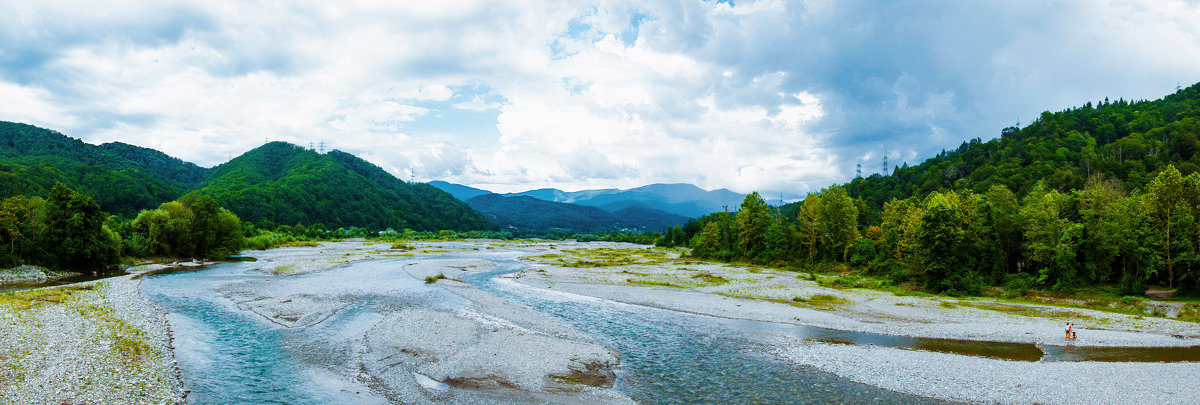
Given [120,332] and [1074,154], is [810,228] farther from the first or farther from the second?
[1074,154]

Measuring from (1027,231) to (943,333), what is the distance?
26845mm

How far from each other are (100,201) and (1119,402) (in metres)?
190

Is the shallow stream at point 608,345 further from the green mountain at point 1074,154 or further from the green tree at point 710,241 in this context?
the green mountain at point 1074,154

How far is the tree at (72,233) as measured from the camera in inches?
2135

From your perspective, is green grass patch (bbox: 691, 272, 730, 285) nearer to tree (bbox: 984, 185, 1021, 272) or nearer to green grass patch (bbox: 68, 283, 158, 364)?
tree (bbox: 984, 185, 1021, 272)

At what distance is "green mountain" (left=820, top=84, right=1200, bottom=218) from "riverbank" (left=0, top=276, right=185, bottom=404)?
316 ft

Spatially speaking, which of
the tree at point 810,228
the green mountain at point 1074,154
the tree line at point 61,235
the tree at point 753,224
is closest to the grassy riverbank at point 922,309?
the tree at point 810,228

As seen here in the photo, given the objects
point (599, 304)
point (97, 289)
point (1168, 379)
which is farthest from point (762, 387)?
point (97, 289)

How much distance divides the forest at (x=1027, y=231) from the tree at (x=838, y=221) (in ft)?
0.49

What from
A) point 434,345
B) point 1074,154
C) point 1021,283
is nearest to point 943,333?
point 1021,283

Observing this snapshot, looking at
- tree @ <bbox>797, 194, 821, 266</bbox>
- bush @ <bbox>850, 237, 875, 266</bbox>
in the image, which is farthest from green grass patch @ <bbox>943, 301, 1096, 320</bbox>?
tree @ <bbox>797, 194, 821, 266</bbox>

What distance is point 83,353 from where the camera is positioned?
20.5 metres

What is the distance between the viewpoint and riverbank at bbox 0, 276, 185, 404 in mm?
16047

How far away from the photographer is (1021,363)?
23.0 meters
